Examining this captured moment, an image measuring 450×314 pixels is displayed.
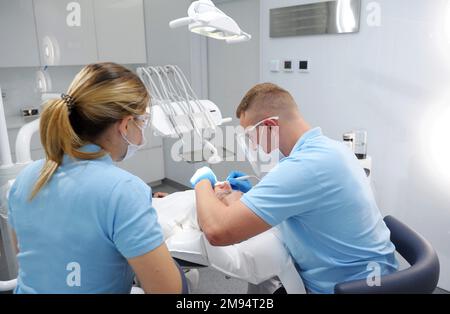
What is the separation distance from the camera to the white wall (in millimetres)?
1972

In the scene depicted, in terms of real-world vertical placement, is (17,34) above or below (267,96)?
above

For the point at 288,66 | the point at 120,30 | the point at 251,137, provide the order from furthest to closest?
the point at 120,30 < the point at 288,66 < the point at 251,137

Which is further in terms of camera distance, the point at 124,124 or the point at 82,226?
the point at 124,124

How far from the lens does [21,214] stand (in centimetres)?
88

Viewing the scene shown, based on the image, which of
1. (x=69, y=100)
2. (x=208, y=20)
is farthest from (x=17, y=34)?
(x=69, y=100)

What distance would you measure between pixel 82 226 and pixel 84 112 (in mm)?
274

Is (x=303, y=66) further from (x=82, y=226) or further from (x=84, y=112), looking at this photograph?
(x=82, y=226)

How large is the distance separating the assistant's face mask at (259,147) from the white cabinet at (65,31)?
8.43ft

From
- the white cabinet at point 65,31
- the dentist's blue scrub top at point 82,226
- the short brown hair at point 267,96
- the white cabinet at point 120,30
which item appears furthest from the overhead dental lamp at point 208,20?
the white cabinet at point 120,30

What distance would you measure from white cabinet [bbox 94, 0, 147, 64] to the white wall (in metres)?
1.84

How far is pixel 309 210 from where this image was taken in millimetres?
1051

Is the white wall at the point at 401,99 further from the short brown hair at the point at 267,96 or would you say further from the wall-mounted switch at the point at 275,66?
the short brown hair at the point at 267,96
